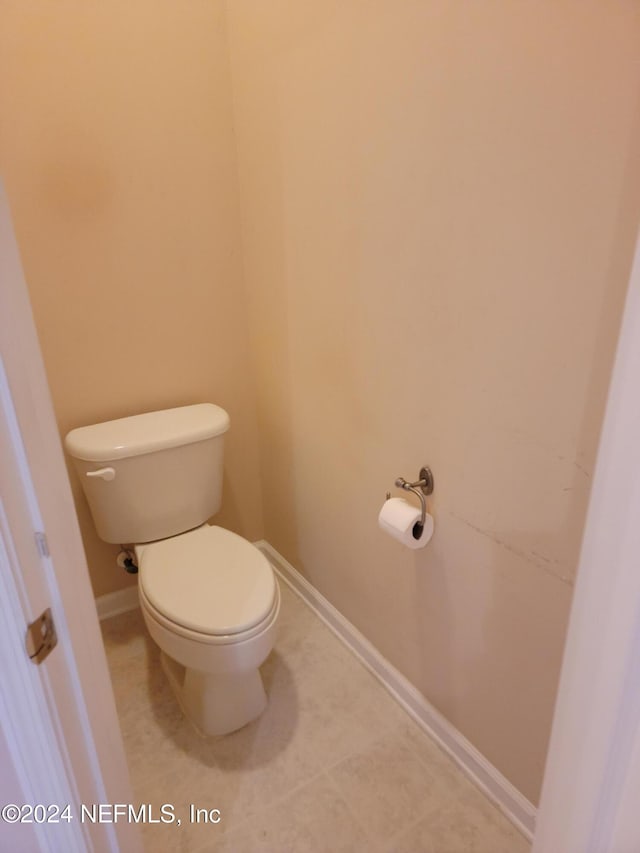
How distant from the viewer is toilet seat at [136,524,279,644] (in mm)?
1331

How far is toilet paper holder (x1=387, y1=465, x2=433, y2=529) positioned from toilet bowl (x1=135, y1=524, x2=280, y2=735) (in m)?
0.47

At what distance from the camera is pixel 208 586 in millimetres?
1453

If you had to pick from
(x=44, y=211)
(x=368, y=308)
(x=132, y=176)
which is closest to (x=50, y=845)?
(x=368, y=308)

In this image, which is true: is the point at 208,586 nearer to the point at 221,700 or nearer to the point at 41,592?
the point at 221,700

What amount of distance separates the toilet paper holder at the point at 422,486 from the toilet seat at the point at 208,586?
1.55ft

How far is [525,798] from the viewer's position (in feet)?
4.06

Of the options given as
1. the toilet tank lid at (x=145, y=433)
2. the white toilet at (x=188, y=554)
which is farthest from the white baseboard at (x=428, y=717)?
the toilet tank lid at (x=145, y=433)

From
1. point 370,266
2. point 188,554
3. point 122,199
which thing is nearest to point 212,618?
point 188,554

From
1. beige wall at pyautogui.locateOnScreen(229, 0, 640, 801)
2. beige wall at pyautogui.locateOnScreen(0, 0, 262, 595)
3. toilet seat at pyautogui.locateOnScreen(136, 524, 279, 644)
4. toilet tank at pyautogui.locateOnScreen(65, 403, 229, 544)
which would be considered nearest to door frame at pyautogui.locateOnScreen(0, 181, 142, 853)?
toilet seat at pyautogui.locateOnScreen(136, 524, 279, 644)

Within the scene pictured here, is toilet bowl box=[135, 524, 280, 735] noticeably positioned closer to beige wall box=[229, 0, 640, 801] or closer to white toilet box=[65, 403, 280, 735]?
white toilet box=[65, 403, 280, 735]

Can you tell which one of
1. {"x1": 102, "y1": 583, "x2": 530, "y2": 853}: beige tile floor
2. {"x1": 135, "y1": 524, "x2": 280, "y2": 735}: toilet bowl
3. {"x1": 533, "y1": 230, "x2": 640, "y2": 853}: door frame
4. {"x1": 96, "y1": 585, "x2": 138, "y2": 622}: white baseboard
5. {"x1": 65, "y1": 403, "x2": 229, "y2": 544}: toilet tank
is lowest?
{"x1": 102, "y1": 583, "x2": 530, "y2": 853}: beige tile floor

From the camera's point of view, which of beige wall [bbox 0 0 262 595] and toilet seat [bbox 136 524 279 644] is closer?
toilet seat [bbox 136 524 279 644]

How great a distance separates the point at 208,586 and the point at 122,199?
117 cm

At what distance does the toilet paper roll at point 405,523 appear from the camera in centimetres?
126
